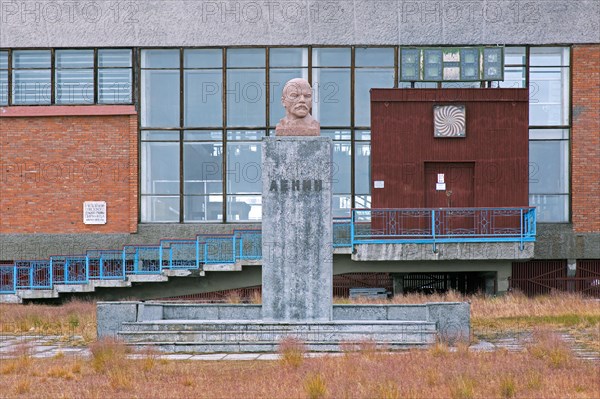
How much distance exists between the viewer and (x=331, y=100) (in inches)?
1223

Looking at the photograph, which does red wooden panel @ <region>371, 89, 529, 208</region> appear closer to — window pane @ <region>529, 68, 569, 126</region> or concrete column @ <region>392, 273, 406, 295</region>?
concrete column @ <region>392, 273, 406, 295</region>

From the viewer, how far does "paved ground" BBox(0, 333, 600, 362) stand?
14.6 metres

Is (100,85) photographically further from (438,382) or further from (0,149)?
(438,382)

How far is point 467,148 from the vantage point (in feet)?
93.6

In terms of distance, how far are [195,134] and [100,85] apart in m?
3.65

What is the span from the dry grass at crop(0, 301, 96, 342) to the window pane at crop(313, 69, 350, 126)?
35.9 feet

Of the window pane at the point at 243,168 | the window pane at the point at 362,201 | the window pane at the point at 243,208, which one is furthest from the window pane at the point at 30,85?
the window pane at the point at 362,201

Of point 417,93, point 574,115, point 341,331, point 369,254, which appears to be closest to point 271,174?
point 341,331

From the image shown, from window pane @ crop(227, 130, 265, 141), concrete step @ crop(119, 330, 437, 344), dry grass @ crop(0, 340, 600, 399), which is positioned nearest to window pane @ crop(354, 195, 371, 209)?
window pane @ crop(227, 130, 265, 141)

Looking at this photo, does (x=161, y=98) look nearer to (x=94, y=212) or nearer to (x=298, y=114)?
(x=94, y=212)

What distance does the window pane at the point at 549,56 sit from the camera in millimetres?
30656

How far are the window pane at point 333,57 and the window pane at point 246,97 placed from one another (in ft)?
6.54

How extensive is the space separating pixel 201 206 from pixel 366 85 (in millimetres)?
7035

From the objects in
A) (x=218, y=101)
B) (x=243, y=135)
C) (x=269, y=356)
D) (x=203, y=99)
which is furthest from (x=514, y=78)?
(x=269, y=356)
